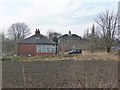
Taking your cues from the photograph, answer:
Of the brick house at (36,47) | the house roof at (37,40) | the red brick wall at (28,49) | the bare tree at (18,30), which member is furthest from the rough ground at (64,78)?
the bare tree at (18,30)

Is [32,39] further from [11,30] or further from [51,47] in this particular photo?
[11,30]

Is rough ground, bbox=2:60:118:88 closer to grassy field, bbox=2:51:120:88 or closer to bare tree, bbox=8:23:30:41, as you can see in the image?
grassy field, bbox=2:51:120:88

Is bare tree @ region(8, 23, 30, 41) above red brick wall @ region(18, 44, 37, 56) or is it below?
above

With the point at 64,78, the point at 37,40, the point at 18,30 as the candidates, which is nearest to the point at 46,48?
the point at 37,40

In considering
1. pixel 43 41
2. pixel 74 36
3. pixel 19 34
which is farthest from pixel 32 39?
pixel 74 36

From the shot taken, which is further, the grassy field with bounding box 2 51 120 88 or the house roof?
the house roof

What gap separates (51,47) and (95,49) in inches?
355

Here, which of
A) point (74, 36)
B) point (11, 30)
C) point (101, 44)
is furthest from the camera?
point (74, 36)

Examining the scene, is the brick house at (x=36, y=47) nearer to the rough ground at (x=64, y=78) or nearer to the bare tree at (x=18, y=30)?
the bare tree at (x=18, y=30)

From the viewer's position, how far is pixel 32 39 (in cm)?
4303

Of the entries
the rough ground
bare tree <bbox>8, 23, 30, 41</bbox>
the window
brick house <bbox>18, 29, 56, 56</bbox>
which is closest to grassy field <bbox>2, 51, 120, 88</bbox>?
the rough ground

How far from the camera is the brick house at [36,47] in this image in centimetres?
4072

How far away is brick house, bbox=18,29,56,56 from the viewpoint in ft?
134

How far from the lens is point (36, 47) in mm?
41125
